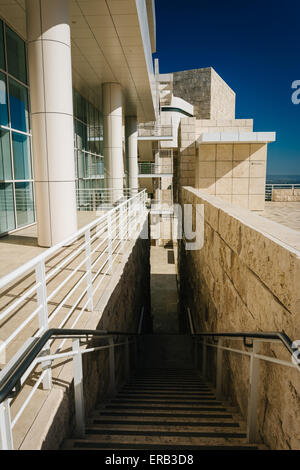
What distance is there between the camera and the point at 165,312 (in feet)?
61.3

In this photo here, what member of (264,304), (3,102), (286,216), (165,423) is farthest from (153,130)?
(165,423)

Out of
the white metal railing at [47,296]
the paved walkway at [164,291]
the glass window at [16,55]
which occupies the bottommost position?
the paved walkway at [164,291]

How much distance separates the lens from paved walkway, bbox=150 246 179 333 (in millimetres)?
17450

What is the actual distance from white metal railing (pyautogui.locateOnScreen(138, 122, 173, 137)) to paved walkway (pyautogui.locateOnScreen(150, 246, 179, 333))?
9476 millimetres

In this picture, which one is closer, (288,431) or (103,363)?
→ (288,431)

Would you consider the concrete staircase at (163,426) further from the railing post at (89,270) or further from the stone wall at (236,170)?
the stone wall at (236,170)

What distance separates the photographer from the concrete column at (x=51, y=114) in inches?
264

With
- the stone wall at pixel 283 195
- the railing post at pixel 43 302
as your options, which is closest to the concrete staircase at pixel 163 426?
the railing post at pixel 43 302

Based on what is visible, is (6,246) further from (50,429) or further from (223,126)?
(223,126)

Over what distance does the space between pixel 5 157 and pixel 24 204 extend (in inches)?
68.2

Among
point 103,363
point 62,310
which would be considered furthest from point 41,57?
point 103,363

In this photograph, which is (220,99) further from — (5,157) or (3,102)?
(5,157)

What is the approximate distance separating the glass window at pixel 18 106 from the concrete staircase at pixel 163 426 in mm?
8204

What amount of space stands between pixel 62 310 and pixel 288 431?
2.84 metres
